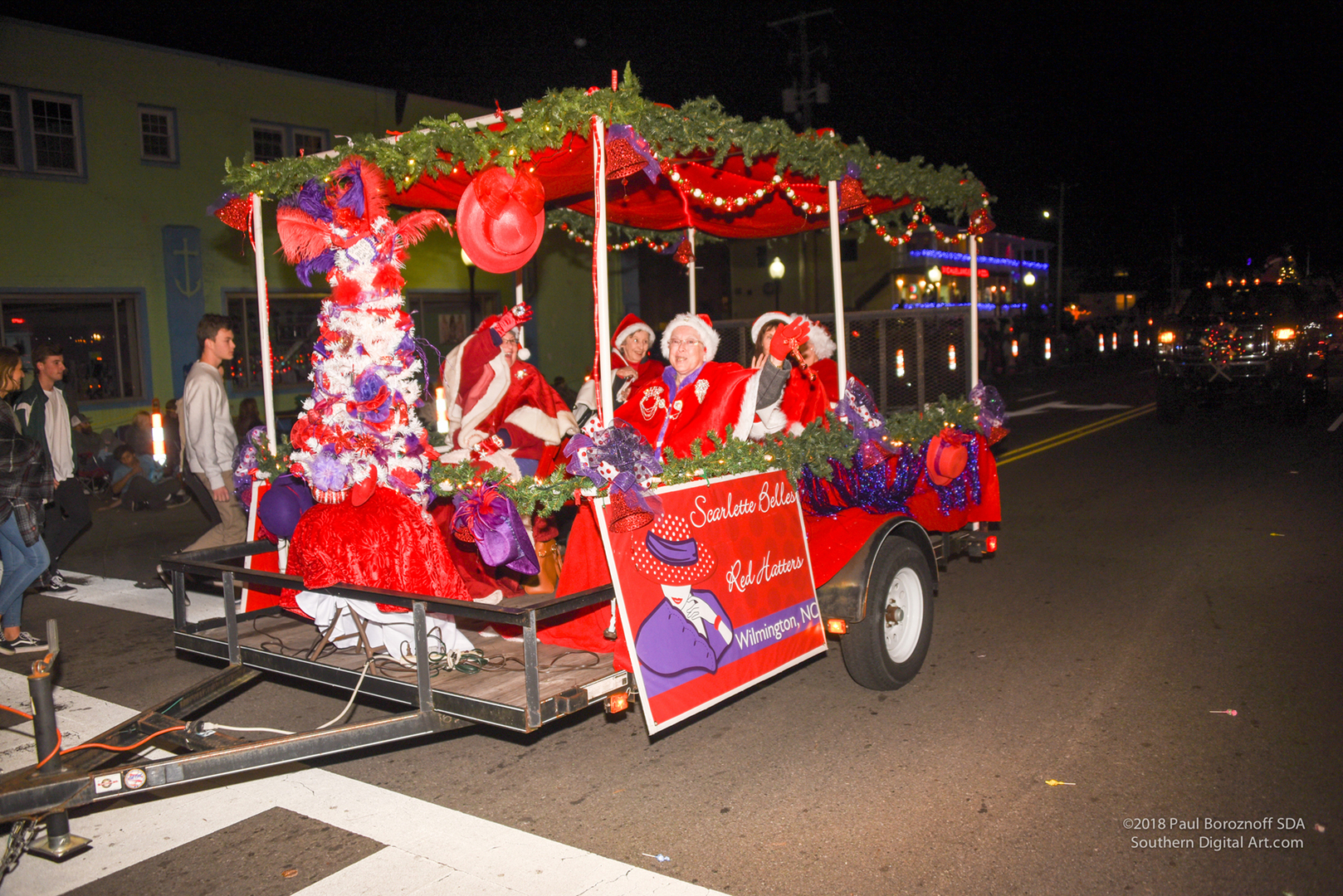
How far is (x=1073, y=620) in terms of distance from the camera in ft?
20.6

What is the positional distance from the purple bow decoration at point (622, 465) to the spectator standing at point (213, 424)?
12.0 ft

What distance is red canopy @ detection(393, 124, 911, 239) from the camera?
5.04 meters

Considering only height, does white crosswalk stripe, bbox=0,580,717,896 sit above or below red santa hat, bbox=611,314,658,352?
below

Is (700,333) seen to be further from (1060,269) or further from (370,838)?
(1060,269)

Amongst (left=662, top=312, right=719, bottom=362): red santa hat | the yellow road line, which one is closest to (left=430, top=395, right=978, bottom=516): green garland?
(left=662, top=312, right=719, bottom=362): red santa hat

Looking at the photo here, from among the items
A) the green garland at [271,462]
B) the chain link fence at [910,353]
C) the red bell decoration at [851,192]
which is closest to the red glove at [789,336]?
the red bell decoration at [851,192]

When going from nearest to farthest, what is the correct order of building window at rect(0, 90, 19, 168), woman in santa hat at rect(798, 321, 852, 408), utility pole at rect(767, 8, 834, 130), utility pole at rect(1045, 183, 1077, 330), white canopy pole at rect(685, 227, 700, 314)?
woman in santa hat at rect(798, 321, 852, 408)
white canopy pole at rect(685, 227, 700, 314)
building window at rect(0, 90, 19, 168)
utility pole at rect(767, 8, 834, 130)
utility pole at rect(1045, 183, 1077, 330)

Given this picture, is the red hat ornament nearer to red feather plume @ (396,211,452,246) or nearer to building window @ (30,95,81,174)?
red feather plume @ (396,211,452,246)

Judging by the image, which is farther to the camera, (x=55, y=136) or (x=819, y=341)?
(x=55, y=136)

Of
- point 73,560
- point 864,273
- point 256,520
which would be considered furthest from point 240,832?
point 864,273

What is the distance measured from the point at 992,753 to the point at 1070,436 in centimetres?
1265

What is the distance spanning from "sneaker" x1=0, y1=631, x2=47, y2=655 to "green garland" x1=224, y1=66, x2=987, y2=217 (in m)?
3.33

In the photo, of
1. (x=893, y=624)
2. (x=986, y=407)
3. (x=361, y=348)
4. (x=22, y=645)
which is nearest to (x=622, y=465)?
(x=361, y=348)

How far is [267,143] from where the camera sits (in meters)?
17.5
